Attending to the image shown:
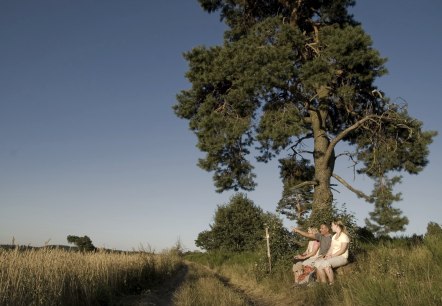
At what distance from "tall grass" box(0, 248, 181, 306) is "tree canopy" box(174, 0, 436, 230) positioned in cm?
632

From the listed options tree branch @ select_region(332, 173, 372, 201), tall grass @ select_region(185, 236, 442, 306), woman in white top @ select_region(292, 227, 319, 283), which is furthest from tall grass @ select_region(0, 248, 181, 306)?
tree branch @ select_region(332, 173, 372, 201)

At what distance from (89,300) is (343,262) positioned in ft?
17.2

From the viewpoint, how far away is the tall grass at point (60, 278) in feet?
22.0

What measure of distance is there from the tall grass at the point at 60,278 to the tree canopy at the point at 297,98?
20.7 feet

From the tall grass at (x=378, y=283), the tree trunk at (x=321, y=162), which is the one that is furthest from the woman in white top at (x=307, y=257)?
the tree trunk at (x=321, y=162)

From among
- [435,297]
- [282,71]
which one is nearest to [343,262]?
[435,297]

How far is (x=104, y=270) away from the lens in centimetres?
1071

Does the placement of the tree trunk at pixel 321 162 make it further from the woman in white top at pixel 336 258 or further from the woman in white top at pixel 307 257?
the woman in white top at pixel 336 258

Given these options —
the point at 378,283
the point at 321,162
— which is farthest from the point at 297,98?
the point at 378,283

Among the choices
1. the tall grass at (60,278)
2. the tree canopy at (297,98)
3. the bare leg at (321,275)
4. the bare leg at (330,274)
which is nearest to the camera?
the tall grass at (60,278)

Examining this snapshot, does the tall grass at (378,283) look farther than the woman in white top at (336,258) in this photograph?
No

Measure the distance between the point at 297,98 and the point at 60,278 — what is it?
37.1 ft

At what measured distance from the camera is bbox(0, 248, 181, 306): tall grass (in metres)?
6.70

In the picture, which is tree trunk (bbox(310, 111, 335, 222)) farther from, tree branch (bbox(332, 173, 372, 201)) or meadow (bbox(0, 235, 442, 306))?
meadow (bbox(0, 235, 442, 306))
